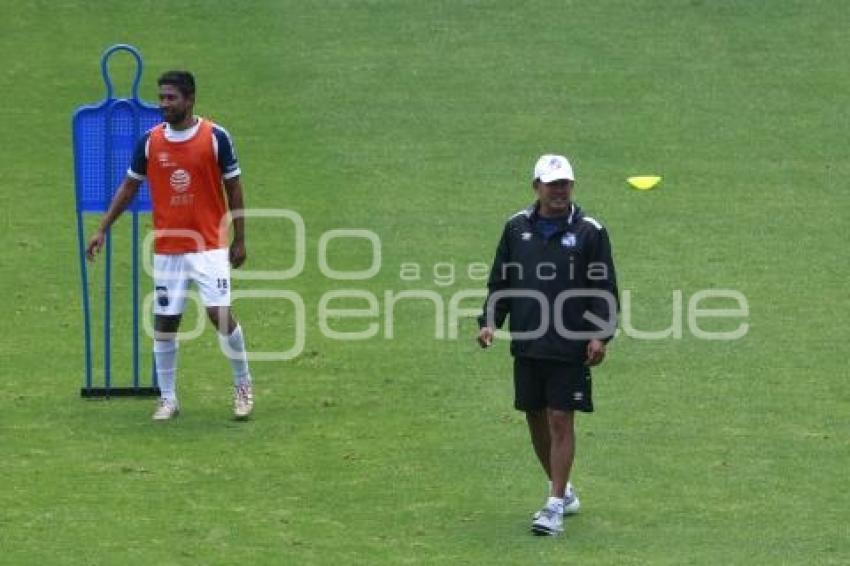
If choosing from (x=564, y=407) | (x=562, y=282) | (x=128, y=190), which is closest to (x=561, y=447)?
(x=564, y=407)

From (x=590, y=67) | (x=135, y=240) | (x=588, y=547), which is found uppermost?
(x=590, y=67)

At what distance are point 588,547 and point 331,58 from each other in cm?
1480

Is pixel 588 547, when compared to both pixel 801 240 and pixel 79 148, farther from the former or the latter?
pixel 801 240

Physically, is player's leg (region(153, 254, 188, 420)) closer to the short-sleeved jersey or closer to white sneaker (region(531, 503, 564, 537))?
the short-sleeved jersey

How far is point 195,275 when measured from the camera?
14.9 metres

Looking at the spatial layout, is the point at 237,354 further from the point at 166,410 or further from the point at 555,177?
the point at 555,177

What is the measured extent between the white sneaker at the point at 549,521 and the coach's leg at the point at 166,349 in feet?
11.8

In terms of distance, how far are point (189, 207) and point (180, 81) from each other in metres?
0.86

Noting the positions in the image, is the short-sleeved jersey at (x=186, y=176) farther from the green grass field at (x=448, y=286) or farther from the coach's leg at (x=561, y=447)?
the coach's leg at (x=561, y=447)

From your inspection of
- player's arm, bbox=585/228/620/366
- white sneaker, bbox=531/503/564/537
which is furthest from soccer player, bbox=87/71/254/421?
white sneaker, bbox=531/503/564/537

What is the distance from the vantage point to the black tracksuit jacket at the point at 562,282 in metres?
12.4

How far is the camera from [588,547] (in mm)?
12258

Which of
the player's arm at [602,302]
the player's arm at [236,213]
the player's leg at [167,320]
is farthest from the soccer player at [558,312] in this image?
the player's leg at [167,320]

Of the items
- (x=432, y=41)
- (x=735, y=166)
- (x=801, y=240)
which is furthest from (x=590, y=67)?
(x=801, y=240)
